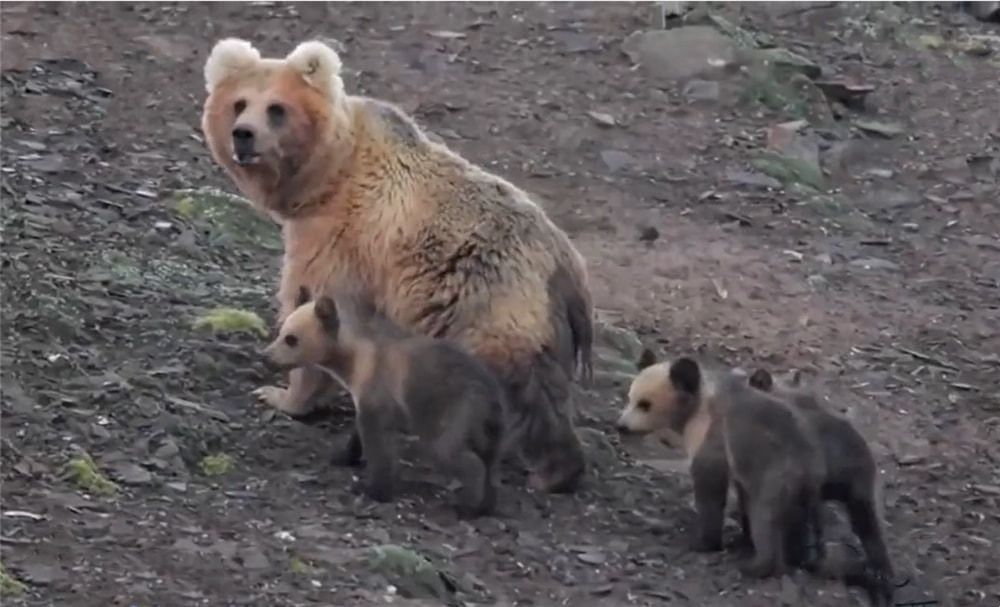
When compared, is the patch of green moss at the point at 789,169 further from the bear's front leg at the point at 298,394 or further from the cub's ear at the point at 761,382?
the bear's front leg at the point at 298,394

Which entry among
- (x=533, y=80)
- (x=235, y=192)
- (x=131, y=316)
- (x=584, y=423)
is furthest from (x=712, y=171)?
(x=131, y=316)

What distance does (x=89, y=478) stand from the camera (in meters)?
A: 7.32

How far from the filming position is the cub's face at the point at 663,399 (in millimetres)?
8039

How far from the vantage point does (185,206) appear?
10531mm

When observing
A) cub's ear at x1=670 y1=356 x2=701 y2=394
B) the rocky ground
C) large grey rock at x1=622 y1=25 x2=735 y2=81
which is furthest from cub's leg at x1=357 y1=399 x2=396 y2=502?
large grey rock at x1=622 y1=25 x2=735 y2=81

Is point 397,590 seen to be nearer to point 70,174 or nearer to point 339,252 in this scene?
point 339,252

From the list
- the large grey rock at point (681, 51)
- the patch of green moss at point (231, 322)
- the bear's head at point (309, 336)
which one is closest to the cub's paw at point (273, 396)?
the bear's head at point (309, 336)

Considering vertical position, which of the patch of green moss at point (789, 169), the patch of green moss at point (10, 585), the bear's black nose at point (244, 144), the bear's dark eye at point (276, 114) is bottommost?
the patch of green moss at point (789, 169)

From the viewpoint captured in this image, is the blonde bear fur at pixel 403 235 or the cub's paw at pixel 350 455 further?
the blonde bear fur at pixel 403 235

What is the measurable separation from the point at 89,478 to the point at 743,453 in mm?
2452

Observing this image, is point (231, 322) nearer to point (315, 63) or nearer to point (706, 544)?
point (315, 63)

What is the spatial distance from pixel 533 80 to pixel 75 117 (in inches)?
151

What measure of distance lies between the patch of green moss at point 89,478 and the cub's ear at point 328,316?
3.95ft

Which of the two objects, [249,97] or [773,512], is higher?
[249,97]
